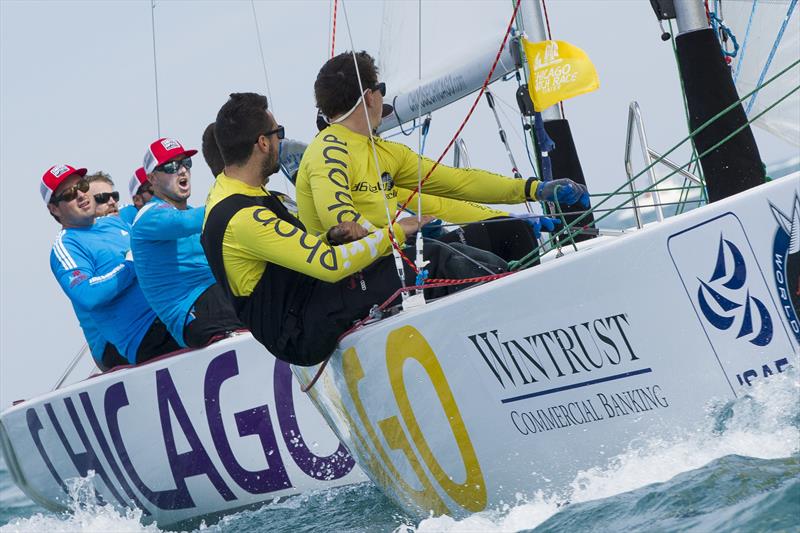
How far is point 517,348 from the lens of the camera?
107 inches

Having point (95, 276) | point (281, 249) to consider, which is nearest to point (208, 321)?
point (95, 276)

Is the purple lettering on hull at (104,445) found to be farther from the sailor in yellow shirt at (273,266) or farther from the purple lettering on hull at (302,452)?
the sailor in yellow shirt at (273,266)

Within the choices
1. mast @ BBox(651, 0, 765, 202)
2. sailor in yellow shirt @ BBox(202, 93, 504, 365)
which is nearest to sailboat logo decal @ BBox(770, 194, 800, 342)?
mast @ BBox(651, 0, 765, 202)

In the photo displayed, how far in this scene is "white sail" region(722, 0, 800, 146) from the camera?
383 centimetres

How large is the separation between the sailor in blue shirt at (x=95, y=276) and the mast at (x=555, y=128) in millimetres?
1826

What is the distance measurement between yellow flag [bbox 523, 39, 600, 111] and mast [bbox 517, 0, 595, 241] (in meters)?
0.23

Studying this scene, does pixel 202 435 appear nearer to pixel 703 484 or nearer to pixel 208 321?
pixel 208 321

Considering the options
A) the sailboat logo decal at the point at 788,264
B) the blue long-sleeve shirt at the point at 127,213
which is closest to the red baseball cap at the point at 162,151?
the blue long-sleeve shirt at the point at 127,213

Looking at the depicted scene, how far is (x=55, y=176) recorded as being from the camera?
4.80 m

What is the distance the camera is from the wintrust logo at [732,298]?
2457 mm

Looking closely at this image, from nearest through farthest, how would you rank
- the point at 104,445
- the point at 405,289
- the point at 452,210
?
1. the point at 405,289
2. the point at 452,210
3. the point at 104,445

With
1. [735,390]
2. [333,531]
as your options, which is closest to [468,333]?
[735,390]

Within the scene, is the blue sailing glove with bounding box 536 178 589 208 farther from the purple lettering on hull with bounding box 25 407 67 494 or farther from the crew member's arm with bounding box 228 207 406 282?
the purple lettering on hull with bounding box 25 407 67 494

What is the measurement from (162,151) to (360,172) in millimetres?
1520
